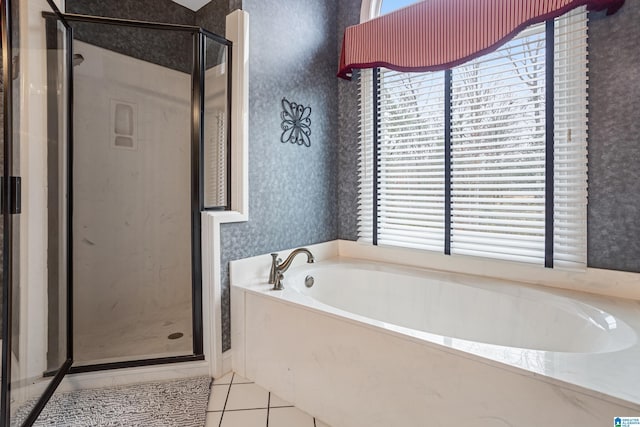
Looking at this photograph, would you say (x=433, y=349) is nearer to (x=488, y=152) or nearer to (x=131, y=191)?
(x=488, y=152)

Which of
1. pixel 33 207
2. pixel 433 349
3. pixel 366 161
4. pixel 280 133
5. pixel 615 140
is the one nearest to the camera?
pixel 433 349

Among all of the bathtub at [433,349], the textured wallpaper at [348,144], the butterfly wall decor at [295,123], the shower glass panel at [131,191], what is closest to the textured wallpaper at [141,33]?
the shower glass panel at [131,191]

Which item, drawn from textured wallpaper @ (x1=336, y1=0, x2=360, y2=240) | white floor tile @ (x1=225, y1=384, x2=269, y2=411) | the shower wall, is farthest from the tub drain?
textured wallpaper @ (x1=336, y1=0, x2=360, y2=240)

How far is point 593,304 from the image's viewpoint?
1531 mm

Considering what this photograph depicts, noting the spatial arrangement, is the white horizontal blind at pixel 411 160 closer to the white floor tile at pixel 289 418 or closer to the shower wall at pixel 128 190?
the white floor tile at pixel 289 418

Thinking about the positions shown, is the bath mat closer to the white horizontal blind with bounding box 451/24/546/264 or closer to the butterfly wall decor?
the butterfly wall decor

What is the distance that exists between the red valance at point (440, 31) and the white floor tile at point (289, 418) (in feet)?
6.79

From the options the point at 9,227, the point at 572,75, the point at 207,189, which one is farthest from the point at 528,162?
the point at 9,227

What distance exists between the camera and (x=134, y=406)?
1552 millimetres

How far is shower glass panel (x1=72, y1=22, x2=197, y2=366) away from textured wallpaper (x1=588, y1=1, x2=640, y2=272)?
2.27m

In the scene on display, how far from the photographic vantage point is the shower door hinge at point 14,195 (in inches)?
46.8

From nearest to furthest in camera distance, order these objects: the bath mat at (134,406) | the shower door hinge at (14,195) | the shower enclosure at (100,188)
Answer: the shower door hinge at (14,195) < the shower enclosure at (100,188) < the bath mat at (134,406)

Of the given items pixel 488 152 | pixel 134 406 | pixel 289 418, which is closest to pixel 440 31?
pixel 488 152

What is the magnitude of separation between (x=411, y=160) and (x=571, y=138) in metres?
0.88
